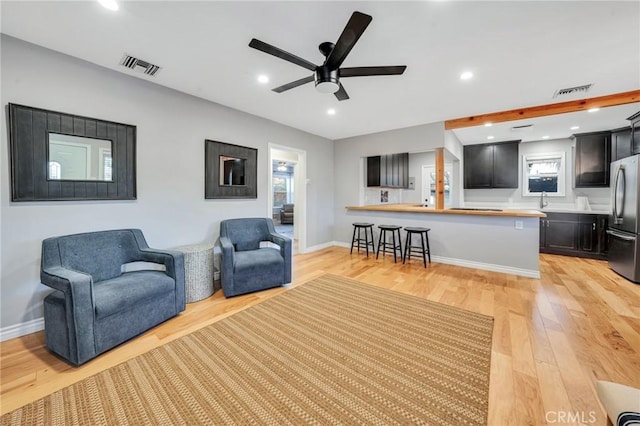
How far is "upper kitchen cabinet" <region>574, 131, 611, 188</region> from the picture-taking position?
4.75m

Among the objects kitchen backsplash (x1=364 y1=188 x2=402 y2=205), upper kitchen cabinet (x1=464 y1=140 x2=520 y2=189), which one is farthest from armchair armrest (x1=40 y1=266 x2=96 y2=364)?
upper kitchen cabinet (x1=464 y1=140 x2=520 y2=189)

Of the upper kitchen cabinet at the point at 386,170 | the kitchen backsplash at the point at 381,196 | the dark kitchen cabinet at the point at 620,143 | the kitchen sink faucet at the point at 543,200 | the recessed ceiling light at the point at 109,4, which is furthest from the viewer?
the kitchen backsplash at the point at 381,196

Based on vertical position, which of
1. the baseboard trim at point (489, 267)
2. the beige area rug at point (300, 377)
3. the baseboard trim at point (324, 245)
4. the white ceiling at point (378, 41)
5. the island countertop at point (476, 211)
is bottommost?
the beige area rug at point (300, 377)

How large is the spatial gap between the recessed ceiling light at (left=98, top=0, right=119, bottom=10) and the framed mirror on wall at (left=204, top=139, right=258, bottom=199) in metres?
1.73

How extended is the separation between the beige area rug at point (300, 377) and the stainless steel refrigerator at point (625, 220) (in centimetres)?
297

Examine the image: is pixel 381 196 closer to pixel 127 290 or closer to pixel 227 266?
pixel 227 266

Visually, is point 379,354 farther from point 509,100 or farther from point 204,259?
point 509,100

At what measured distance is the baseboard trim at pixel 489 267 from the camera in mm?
3693

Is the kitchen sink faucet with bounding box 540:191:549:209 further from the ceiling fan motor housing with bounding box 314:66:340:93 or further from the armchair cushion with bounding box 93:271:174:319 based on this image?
the armchair cushion with bounding box 93:271:174:319

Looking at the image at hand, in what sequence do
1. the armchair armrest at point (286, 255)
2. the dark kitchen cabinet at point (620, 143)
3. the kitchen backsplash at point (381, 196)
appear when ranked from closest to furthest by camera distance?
the armchair armrest at point (286, 255), the dark kitchen cabinet at point (620, 143), the kitchen backsplash at point (381, 196)

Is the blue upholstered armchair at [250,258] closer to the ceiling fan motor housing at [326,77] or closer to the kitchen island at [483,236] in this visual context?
the ceiling fan motor housing at [326,77]

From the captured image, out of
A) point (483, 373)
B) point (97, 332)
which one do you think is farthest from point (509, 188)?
point (97, 332)

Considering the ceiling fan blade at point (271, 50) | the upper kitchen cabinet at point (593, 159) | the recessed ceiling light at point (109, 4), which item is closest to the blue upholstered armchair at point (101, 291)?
the recessed ceiling light at point (109, 4)

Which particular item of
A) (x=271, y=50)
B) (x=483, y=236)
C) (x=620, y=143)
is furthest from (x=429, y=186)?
(x=271, y=50)
